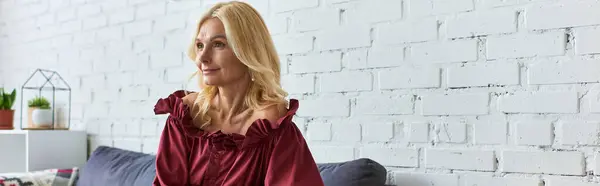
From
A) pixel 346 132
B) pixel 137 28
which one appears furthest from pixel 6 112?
pixel 346 132

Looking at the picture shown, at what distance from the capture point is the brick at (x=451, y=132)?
5.70 ft

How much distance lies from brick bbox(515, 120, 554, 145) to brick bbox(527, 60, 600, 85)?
99mm

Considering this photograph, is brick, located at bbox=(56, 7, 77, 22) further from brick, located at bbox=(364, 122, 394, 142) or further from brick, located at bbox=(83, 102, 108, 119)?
brick, located at bbox=(364, 122, 394, 142)

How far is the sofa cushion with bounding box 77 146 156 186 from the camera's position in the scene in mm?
2246

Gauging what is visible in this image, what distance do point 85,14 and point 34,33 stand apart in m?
0.46

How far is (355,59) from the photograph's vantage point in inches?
77.8

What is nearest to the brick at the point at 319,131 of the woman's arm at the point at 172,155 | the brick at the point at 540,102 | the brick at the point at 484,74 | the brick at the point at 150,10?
the brick at the point at 484,74

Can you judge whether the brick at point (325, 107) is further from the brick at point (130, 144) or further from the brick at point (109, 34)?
the brick at point (109, 34)

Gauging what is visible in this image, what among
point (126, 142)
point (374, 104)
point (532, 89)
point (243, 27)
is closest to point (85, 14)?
point (126, 142)

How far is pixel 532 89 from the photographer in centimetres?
162

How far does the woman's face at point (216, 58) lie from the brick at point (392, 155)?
65 cm

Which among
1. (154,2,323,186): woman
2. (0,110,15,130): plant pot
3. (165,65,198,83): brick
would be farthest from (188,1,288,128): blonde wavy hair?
(0,110,15,130): plant pot

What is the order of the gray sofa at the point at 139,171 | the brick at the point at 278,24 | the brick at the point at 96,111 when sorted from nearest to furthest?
the gray sofa at the point at 139,171, the brick at the point at 278,24, the brick at the point at 96,111

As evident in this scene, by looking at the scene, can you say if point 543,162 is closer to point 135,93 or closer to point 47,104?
point 135,93
